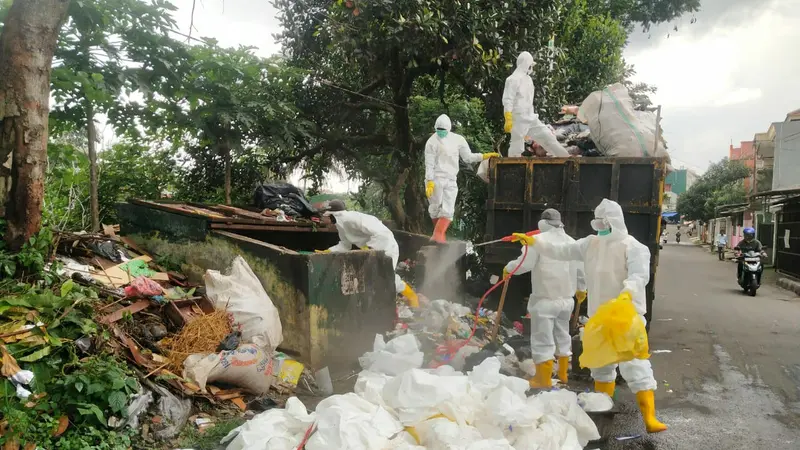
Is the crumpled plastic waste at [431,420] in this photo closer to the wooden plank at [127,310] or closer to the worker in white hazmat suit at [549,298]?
the worker in white hazmat suit at [549,298]

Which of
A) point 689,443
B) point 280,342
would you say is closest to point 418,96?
point 280,342

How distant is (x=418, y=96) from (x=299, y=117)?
8.46 ft

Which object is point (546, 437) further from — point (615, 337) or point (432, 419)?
point (615, 337)

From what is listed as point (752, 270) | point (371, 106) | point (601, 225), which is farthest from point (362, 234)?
point (752, 270)

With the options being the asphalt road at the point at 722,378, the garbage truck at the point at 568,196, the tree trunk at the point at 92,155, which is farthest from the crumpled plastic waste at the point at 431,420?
the tree trunk at the point at 92,155

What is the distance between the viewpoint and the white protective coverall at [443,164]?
283 inches

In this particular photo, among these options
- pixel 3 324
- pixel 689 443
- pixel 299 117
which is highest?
pixel 299 117

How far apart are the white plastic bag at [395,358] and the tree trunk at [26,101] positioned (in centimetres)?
279

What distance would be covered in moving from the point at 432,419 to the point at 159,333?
2416 mm

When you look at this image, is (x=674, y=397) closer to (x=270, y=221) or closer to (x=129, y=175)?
(x=270, y=221)

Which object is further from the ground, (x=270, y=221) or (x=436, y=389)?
(x=270, y=221)

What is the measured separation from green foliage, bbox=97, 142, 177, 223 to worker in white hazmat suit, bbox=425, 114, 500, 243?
14.3ft

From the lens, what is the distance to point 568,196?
6168 mm

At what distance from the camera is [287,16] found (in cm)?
1087
